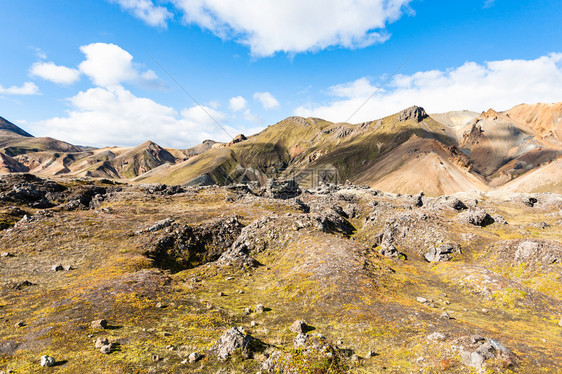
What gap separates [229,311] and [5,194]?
6623 centimetres

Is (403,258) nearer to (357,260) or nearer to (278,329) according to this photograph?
(357,260)

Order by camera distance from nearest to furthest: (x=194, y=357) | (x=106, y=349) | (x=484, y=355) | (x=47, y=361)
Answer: (x=47, y=361) < (x=484, y=355) < (x=194, y=357) < (x=106, y=349)

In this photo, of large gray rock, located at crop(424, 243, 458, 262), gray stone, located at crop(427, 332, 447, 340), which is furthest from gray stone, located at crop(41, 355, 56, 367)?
large gray rock, located at crop(424, 243, 458, 262)

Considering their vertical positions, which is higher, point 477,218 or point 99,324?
point 477,218

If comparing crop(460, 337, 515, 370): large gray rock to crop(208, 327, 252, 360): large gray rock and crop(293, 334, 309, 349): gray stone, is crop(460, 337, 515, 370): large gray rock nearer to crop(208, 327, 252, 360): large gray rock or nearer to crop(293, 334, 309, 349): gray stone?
crop(293, 334, 309, 349): gray stone

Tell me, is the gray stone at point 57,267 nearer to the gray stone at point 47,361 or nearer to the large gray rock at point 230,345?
the gray stone at point 47,361

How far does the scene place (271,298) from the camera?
21.1 m

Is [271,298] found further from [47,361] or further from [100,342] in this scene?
[47,361]

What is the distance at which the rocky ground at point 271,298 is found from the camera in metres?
12.3

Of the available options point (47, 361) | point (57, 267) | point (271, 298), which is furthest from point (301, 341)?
point (57, 267)

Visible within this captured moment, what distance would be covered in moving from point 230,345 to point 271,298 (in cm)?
870

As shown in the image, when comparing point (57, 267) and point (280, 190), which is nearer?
point (57, 267)

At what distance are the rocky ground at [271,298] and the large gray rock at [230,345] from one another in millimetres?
63

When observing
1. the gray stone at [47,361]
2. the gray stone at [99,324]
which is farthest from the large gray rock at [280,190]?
the gray stone at [47,361]
